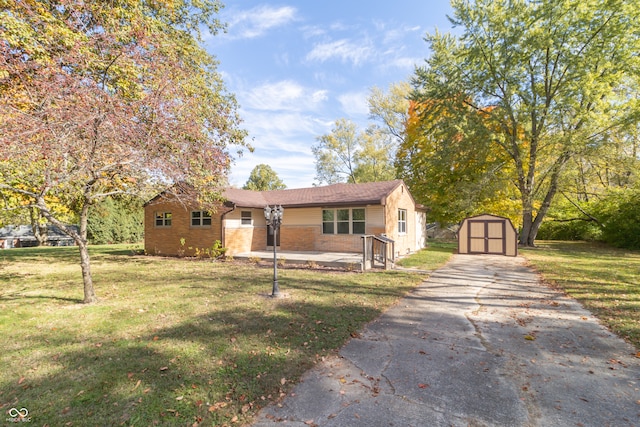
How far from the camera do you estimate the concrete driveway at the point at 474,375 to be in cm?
→ 285

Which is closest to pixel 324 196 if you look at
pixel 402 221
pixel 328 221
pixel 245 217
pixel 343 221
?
pixel 328 221

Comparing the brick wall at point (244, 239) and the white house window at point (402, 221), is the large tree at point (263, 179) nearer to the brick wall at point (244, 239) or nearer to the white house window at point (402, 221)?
the brick wall at point (244, 239)

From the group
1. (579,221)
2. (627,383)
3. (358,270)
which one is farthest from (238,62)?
(579,221)

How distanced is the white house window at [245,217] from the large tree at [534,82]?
14.8 m

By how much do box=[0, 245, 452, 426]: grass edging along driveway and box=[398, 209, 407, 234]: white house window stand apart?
26.1 ft

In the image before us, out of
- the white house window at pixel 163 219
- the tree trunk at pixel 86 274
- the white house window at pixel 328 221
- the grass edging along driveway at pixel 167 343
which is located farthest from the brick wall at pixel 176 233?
the tree trunk at pixel 86 274

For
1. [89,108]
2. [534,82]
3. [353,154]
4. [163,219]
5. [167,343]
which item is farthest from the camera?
[353,154]

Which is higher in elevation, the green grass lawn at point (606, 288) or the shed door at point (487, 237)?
the shed door at point (487, 237)

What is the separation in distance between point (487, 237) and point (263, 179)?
3616 centimetres

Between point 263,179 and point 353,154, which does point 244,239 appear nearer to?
point 353,154

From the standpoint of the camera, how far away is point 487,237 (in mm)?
17375

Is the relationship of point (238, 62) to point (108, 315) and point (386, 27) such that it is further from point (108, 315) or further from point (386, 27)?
point (108, 315)

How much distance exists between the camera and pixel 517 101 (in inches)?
837

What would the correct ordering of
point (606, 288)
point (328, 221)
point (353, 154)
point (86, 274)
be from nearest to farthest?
point (86, 274) < point (606, 288) < point (328, 221) < point (353, 154)
